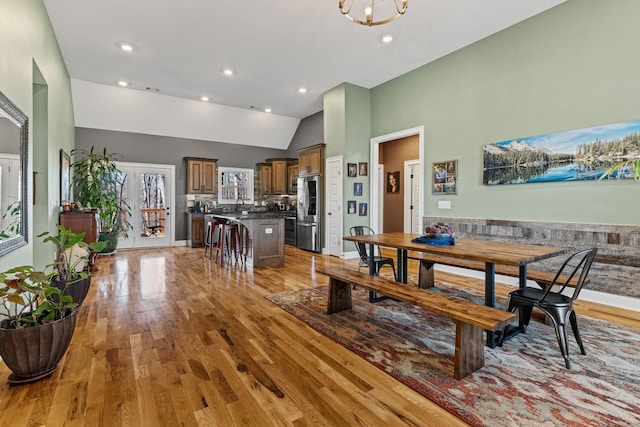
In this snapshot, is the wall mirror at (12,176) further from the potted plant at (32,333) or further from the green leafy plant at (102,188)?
the green leafy plant at (102,188)

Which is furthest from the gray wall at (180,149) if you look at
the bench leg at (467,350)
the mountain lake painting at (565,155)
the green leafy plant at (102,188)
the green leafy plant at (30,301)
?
the bench leg at (467,350)

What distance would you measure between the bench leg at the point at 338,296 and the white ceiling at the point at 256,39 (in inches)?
134

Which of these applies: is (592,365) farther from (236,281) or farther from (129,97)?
(129,97)

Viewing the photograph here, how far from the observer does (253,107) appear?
8188 mm

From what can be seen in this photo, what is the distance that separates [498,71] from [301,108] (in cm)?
487

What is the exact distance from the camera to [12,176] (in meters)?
2.55

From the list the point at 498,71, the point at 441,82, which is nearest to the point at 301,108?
the point at 441,82

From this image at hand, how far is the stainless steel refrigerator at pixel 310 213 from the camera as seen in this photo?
7152 millimetres

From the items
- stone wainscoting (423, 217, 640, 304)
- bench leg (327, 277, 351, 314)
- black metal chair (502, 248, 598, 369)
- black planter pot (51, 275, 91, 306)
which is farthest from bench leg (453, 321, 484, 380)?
black planter pot (51, 275, 91, 306)

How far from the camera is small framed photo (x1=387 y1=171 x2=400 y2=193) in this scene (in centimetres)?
848

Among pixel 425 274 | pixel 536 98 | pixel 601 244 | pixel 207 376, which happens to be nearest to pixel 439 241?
pixel 425 274

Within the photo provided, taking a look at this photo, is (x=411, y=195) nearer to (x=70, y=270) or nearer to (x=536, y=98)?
(x=536, y=98)

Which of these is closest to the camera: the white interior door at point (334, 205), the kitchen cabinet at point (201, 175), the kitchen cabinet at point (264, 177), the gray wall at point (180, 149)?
the white interior door at point (334, 205)

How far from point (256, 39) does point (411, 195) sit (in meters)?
5.24
